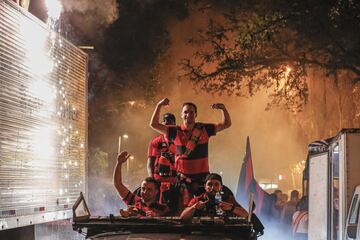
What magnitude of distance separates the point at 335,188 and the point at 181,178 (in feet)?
11.8

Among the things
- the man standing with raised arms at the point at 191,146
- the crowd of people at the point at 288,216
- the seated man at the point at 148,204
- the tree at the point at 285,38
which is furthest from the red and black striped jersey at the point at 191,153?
the tree at the point at 285,38

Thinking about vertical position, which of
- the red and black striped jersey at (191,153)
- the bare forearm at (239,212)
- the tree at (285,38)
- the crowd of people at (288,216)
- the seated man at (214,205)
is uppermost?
the tree at (285,38)

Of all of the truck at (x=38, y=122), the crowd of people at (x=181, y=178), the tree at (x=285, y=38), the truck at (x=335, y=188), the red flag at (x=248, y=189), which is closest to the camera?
the crowd of people at (x=181, y=178)

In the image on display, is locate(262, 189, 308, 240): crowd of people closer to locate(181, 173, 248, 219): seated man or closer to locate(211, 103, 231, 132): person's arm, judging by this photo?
locate(211, 103, 231, 132): person's arm

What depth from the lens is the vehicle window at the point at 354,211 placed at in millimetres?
7484

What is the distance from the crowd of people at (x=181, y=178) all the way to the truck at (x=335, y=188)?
5.41ft

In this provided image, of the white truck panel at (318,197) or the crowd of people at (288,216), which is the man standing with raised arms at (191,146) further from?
the crowd of people at (288,216)

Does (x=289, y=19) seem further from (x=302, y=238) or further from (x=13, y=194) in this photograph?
(x=13, y=194)

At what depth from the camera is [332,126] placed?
88.7 ft

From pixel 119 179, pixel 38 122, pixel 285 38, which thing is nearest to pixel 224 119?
pixel 119 179

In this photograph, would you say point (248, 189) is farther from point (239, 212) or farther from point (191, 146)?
point (239, 212)

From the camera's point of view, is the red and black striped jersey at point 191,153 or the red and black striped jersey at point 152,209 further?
the red and black striped jersey at point 191,153

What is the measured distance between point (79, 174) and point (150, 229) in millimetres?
5263

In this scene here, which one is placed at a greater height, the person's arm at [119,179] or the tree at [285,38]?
A: the tree at [285,38]
